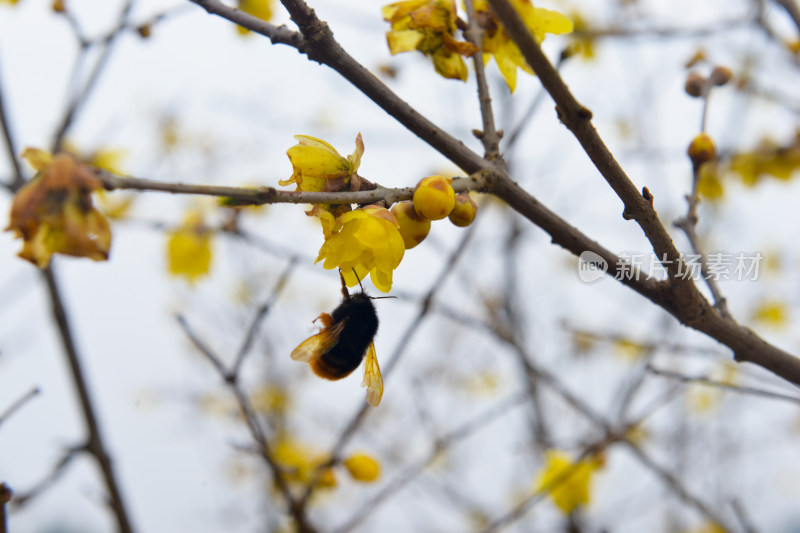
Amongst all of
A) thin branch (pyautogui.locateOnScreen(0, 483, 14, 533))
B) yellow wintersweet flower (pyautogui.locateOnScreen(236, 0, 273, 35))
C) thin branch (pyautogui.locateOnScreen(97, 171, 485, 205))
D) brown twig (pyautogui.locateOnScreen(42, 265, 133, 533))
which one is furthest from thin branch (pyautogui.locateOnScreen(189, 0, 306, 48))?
yellow wintersweet flower (pyautogui.locateOnScreen(236, 0, 273, 35))

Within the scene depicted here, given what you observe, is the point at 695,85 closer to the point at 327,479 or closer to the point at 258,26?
the point at 258,26

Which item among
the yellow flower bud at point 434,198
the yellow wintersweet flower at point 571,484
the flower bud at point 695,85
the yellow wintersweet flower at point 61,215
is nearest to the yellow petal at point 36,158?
the yellow wintersweet flower at point 61,215

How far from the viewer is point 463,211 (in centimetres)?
98

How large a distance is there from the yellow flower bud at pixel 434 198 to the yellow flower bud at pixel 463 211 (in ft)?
0.27

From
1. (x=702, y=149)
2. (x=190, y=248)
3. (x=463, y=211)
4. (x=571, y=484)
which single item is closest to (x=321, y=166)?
(x=463, y=211)

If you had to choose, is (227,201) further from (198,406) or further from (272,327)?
(198,406)

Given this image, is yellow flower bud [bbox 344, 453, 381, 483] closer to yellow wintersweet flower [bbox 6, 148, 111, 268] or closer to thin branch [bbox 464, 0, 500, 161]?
thin branch [bbox 464, 0, 500, 161]

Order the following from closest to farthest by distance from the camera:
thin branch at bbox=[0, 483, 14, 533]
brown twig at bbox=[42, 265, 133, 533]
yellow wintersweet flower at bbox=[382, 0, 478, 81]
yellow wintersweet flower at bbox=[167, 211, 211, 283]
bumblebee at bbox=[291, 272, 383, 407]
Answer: thin branch at bbox=[0, 483, 14, 533]
bumblebee at bbox=[291, 272, 383, 407]
yellow wintersweet flower at bbox=[382, 0, 478, 81]
brown twig at bbox=[42, 265, 133, 533]
yellow wintersweet flower at bbox=[167, 211, 211, 283]

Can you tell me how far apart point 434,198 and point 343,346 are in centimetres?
41

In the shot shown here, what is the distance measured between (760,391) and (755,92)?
2673mm

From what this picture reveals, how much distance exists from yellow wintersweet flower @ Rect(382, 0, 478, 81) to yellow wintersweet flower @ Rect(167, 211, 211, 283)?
7.02ft

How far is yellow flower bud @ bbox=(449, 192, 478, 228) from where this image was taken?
98 cm

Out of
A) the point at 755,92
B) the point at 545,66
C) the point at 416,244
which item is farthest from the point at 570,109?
the point at 755,92

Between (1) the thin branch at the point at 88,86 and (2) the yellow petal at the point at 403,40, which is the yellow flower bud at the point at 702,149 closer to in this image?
(2) the yellow petal at the point at 403,40
